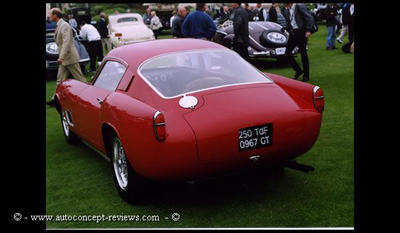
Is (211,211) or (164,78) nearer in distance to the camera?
(211,211)

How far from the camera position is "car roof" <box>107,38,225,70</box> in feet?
14.9

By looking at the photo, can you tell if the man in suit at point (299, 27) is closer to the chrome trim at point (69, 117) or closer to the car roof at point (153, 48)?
the car roof at point (153, 48)

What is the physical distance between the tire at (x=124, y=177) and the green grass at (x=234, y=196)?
0.09 m

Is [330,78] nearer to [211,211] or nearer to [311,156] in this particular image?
[311,156]

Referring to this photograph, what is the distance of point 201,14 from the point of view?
9141 mm

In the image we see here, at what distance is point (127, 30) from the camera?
1775 centimetres

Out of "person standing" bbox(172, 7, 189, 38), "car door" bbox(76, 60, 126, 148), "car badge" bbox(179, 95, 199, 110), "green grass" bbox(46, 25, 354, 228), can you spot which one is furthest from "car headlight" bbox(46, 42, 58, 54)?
"car badge" bbox(179, 95, 199, 110)

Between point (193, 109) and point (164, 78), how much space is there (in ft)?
2.04

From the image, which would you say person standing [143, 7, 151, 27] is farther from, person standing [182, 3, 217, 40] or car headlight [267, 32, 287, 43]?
person standing [182, 3, 217, 40]

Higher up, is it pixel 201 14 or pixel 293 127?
pixel 201 14

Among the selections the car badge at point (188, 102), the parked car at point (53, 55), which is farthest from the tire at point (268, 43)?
the car badge at point (188, 102)

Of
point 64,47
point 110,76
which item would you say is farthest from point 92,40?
point 110,76

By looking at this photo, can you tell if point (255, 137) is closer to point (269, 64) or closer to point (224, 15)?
point (269, 64)
